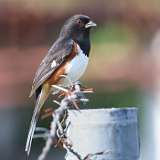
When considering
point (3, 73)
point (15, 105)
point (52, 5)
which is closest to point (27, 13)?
point (52, 5)

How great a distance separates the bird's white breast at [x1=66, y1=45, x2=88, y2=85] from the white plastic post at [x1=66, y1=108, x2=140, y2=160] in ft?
5.08

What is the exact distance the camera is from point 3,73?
10.4 meters

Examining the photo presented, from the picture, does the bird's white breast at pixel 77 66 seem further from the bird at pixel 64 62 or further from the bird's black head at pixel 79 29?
the bird's black head at pixel 79 29

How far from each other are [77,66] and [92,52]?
7.36m

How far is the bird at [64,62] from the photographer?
342 centimetres

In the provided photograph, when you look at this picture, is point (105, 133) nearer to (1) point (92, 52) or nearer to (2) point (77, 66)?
(2) point (77, 66)

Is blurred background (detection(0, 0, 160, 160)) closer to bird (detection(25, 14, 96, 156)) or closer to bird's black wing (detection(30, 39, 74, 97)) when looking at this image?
bird (detection(25, 14, 96, 156))

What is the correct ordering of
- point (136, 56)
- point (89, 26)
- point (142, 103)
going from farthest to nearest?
1. point (136, 56)
2. point (142, 103)
3. point (89, 26)

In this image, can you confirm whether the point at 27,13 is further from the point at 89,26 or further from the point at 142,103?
the point at 89,26

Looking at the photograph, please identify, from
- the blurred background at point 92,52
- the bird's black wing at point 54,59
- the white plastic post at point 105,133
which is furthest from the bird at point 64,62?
the blurred background at point 92,52

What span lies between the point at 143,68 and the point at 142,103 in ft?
4.91

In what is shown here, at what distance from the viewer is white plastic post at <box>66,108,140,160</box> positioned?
1.77 m

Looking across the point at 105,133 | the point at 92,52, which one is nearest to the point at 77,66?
the point at 105,133

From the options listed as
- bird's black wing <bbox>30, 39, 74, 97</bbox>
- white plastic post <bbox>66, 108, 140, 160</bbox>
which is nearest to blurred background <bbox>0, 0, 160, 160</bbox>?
Result: bird's black wing <bbox>30, 39, 74, 97</bbox>
